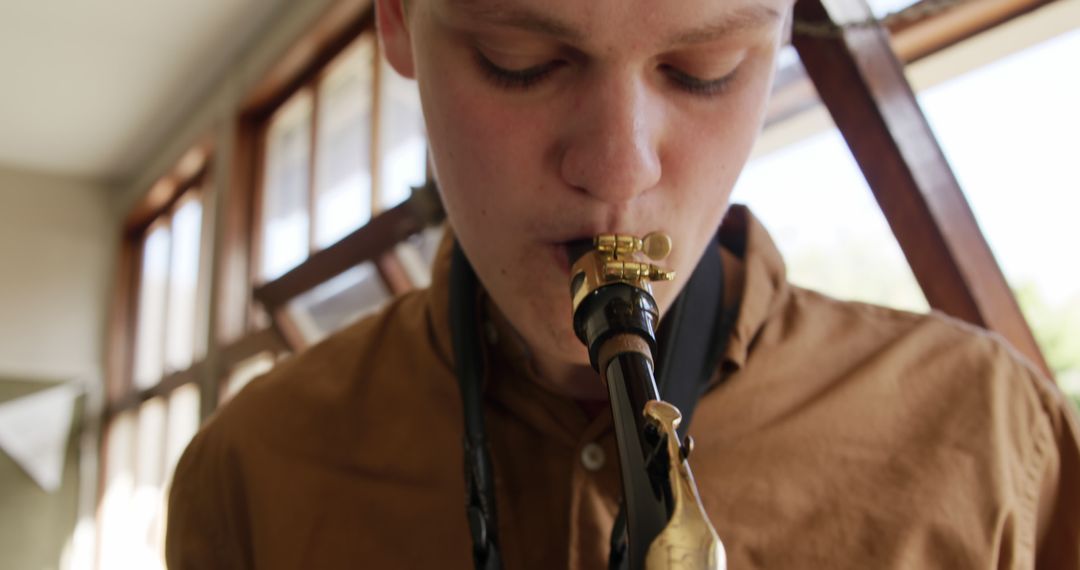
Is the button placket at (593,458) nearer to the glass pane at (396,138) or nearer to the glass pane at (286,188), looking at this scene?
the glass pane at (396,138)

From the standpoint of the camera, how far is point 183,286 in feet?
21.6

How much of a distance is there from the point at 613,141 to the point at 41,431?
23.9 feet

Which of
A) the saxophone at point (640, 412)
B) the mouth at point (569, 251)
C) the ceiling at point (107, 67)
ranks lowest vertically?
the saxophone at point (640, 412)

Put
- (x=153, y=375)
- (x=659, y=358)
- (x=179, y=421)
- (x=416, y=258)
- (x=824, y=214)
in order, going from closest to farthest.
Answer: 1. (x=659, y=358)
2. (x=824, y=214)
3. (x=416, y=258)
4. (x=179, y=421)
5. (x=153, y=375)

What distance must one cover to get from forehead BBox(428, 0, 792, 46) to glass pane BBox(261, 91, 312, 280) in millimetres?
3902

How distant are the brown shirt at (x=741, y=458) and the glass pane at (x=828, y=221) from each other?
0.78 metres

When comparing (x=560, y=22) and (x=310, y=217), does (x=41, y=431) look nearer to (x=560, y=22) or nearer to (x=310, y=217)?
(x=310, y=217)

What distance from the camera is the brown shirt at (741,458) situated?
3.38 feet

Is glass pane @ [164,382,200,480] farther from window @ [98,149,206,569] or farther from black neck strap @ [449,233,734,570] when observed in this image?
black neck strap @ [449,233,734,570]

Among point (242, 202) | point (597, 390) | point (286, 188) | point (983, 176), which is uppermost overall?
point (242, 202)

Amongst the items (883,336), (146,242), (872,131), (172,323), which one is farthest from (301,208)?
(883,336)

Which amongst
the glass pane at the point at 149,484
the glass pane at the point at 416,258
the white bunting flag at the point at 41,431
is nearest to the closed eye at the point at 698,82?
the glass pane at the point at 416,258

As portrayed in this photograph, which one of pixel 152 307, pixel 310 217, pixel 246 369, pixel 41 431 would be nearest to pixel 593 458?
pixel 310 217

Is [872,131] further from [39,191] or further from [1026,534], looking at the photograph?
[39,191]
